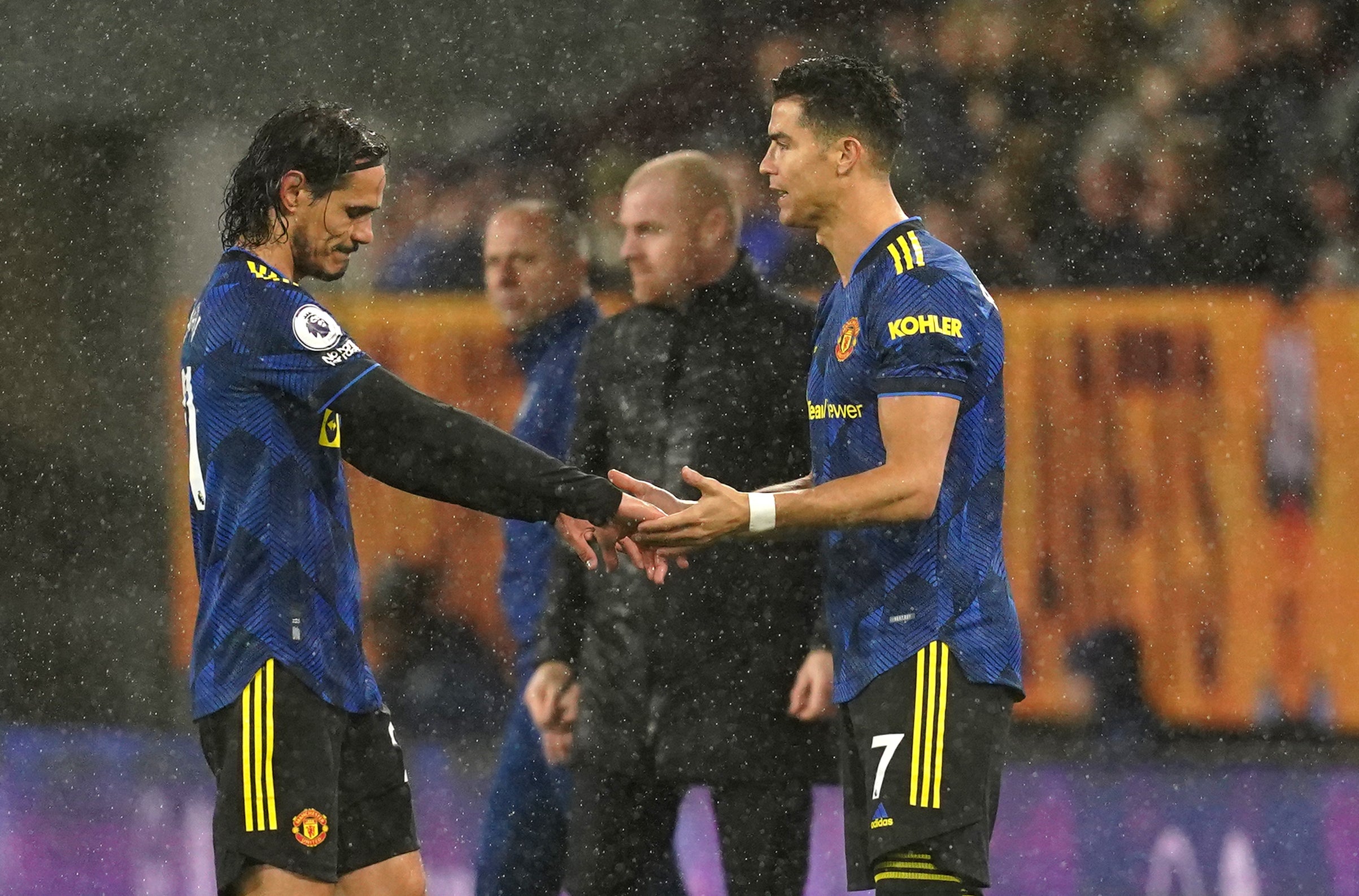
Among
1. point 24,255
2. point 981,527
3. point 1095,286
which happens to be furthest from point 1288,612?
point 24,255

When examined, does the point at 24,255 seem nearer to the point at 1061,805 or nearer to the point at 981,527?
the point at 1061,805

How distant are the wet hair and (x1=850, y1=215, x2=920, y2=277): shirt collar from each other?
74.2 inches

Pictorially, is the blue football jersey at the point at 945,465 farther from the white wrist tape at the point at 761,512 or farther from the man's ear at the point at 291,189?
the man's ear at the point at 291,189

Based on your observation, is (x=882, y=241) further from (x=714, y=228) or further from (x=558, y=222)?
(x=558, y=222)

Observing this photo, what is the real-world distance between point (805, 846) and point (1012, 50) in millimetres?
4389

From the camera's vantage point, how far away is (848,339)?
2846mm

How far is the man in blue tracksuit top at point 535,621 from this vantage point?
398 cm

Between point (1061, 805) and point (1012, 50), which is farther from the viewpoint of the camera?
point (1012, 50)

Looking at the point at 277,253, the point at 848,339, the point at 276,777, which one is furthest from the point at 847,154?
the point at 276,777

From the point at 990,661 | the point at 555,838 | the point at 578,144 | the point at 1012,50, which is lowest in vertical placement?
the point at 555,838

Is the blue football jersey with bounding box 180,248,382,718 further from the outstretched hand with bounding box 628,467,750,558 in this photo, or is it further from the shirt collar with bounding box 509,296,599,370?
the shirt collar with bounding box 509,296,599,370

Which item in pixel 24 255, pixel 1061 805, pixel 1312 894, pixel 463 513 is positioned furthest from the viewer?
pixel 24 255

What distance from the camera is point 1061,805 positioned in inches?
226

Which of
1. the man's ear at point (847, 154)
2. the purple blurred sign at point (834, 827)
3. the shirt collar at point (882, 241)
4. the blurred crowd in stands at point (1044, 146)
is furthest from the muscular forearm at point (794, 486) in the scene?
the blurred crowd in stands at point (1044, 146)
